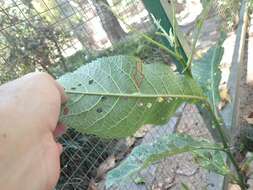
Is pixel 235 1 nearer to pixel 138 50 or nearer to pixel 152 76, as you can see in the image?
pixel 138 50

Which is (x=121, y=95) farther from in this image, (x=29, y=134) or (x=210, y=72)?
(x=210, y=72)

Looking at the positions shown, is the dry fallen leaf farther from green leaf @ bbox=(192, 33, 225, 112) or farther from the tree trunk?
the tree trunk

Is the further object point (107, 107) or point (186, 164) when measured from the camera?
point (186, 164)

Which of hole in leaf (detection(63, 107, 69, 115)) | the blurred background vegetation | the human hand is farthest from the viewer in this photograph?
the blurred background vegetation

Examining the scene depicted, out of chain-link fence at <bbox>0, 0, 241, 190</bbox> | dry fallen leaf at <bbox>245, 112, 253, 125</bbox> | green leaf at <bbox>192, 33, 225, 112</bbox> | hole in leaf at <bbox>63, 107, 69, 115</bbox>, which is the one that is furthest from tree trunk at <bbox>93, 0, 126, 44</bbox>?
hole in leaf at <bbox>63, 107, 69, 115</bbox>

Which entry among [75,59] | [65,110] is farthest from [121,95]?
[75,59]

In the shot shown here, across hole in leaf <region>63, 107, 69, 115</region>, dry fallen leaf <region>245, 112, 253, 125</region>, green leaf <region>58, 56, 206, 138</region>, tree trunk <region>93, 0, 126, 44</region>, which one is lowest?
dry fallen leaf <region>245, 112, 253, 125</region>

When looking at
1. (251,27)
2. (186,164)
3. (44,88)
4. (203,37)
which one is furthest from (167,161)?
(203,37)
